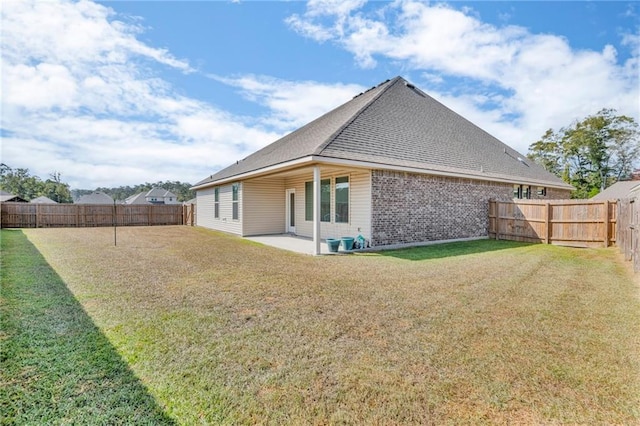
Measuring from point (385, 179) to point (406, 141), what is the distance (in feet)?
8.06

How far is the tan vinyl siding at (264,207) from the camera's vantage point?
14.6m

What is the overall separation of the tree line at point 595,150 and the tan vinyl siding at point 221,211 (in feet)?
132

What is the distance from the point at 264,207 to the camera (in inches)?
596

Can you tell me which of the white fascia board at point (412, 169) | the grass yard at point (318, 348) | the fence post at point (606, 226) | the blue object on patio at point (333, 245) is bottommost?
the grass yard at point (318, 348)

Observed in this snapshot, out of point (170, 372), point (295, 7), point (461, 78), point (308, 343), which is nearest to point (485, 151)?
point (461, 78)

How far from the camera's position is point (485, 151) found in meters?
15.3

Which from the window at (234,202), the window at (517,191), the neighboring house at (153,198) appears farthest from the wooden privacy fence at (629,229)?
the neighboring house at (153,198)

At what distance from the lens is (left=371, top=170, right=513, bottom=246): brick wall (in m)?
10.4

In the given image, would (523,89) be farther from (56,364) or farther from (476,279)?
(56,364)

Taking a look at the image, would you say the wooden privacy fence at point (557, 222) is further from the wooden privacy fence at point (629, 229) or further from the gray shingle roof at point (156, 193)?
the gray shingle roof at point (156, 193)

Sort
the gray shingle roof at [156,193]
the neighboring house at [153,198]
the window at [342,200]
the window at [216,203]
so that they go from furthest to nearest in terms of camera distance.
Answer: the gray shingle roof at [156,193] → the neighboring house at [153,198] → the window at [216,203] → the window at [342,200]

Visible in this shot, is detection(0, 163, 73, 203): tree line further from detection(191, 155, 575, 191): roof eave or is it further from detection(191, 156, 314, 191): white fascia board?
detection(191, 155, 575, 191): roof eave

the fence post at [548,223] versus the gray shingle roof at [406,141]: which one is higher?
the gray shingle roof at [406,141]

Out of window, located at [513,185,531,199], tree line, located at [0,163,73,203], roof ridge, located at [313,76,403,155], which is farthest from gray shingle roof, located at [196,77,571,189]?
tree line, located at [0,163,73,203]
